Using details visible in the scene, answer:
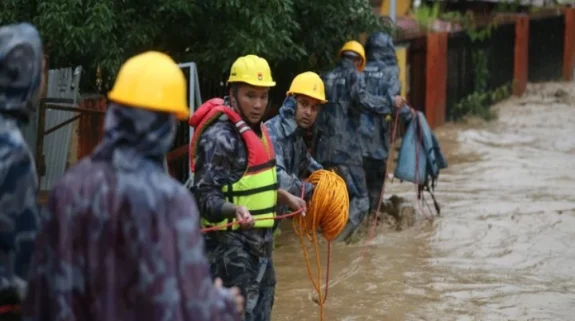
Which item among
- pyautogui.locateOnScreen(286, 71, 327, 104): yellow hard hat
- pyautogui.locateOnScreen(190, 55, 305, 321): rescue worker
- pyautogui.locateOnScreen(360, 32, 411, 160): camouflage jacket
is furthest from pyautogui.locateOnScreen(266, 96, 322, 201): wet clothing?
pyautogui.locateOnScreen(360, 32, 411, 160): camouflage jacket

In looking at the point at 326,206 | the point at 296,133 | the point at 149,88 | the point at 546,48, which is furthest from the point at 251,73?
the point at 546,48

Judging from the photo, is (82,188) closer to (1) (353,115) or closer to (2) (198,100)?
(2) (198,100)

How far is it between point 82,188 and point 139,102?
313mm

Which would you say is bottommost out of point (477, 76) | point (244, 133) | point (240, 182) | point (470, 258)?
point (470, 258)

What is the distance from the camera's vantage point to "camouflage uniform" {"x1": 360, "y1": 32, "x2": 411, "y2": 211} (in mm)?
11047

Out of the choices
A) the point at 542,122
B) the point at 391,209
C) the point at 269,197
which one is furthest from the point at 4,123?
the point at 542,122

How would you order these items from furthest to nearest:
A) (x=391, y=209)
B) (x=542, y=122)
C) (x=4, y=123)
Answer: (x=542, y=122) → (x=391, y=209) → (x=4, y=123)

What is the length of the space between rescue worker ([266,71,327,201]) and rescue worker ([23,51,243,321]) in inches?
115

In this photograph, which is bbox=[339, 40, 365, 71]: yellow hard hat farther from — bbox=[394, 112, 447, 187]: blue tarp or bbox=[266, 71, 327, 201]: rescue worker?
bbox=[266, 71, 327, 201]: rescue worker

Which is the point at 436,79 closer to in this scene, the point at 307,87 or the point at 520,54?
the point at 520,54

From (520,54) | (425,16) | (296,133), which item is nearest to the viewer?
(296,133)

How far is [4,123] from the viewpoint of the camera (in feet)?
12.9

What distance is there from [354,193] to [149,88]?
722 centimetres

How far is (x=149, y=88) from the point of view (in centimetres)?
361
